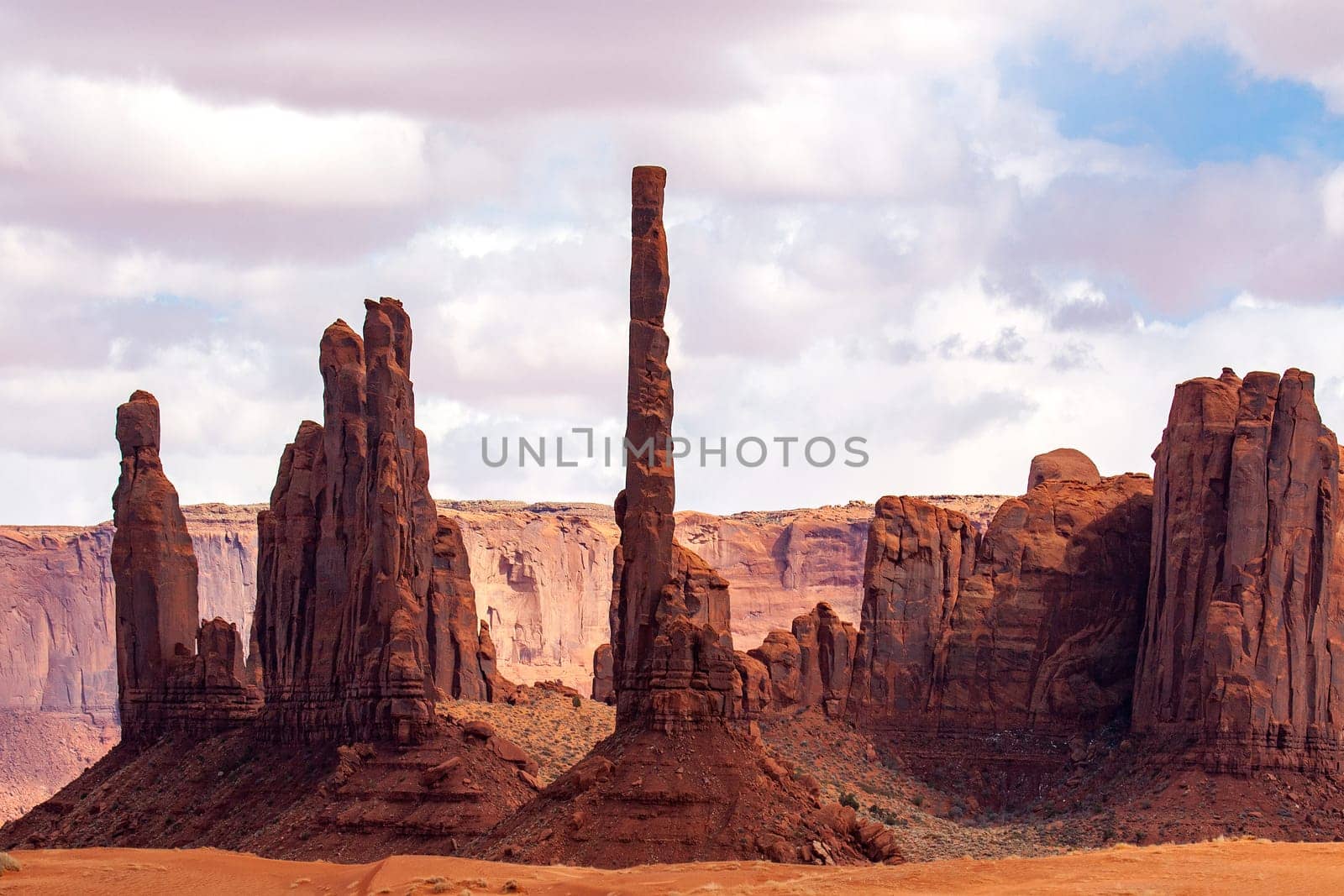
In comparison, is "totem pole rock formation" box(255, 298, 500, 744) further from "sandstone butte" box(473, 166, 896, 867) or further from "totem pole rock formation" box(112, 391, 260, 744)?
"sandstone butte" box(473, 166, 896, 867)

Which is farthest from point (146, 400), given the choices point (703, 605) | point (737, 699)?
point (737, 699)

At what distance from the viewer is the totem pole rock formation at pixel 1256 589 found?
86.0 meters

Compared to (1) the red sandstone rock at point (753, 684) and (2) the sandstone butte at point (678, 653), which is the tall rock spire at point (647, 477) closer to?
(2) the sandstone butte at point (678, 653)

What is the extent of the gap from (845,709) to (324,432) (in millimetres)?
23204

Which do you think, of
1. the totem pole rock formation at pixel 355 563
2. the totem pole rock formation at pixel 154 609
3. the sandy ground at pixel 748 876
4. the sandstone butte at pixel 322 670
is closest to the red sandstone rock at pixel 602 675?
the sandstone butte at pixel 322 670

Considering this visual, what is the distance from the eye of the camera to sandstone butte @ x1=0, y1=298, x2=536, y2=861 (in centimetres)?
7606

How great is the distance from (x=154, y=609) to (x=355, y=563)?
14498 millimetres

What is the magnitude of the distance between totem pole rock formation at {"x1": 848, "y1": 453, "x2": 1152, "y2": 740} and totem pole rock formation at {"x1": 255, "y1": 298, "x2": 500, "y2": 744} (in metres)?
18.4

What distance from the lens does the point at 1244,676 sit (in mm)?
85938

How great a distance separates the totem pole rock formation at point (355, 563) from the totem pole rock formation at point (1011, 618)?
18.4 m

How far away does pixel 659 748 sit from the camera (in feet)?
212

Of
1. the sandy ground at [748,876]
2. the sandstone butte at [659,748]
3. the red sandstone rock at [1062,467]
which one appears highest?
the red sandstone rock at [1062,467]

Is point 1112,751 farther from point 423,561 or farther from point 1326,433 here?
point 423,561

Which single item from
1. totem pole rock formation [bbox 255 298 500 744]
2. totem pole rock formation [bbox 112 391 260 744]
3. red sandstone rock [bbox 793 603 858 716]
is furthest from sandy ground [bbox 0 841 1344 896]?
red sandstone rock [bbox 793 603 858 716]
